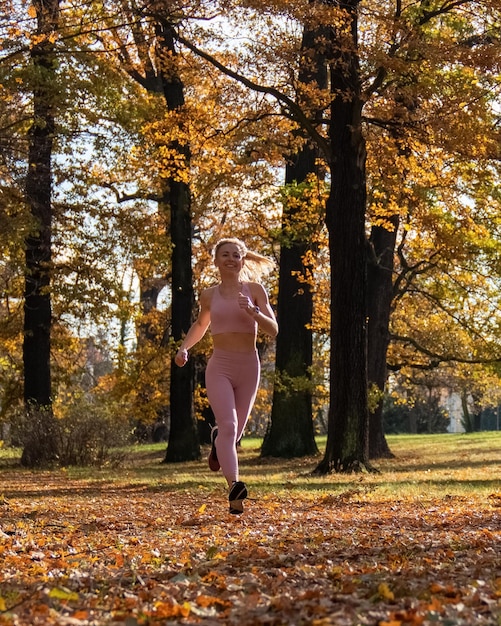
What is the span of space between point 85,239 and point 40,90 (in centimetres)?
450

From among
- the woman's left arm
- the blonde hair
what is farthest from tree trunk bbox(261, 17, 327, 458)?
the woman's left arm

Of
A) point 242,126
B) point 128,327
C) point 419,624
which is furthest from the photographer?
point 128,327

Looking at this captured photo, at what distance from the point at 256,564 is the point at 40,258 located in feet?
55.0

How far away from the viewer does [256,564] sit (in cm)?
550

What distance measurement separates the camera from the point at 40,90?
17.8 meters

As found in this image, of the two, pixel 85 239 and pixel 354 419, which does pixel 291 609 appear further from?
pixel 85 239

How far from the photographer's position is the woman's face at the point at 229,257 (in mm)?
8336

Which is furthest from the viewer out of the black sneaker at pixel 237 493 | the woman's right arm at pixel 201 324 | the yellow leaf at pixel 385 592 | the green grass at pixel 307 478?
the green grass at pixel 307 478

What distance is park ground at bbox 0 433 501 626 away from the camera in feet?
13.4

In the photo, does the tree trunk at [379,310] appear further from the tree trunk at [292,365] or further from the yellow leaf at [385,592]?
the yellow leaf at [385,592]

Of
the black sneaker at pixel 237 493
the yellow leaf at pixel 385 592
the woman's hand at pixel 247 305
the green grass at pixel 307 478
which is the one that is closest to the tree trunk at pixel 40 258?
the green grass at pixel 307 478

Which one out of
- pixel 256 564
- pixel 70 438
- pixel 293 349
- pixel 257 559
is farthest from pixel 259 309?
pixel 293 349

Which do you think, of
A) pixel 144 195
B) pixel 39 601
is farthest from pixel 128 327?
pixel 39 601

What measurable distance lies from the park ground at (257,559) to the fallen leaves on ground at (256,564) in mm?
11
